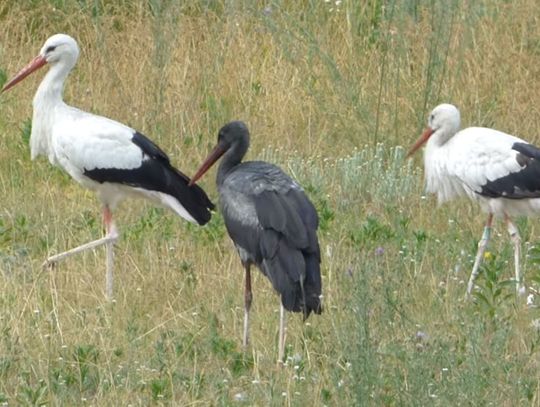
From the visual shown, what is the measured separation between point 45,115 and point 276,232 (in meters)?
2.21

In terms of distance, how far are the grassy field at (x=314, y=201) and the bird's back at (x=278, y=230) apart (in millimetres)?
214

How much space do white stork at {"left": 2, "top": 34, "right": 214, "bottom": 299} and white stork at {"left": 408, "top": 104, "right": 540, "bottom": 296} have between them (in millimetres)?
1278

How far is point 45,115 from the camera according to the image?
8.84 m

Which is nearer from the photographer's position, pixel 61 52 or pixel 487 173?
pixel 487 173

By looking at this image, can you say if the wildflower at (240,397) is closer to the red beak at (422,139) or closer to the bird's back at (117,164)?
the bird's back at (117,164)

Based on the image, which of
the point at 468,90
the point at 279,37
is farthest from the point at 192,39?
the point at 468,90

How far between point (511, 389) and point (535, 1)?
→ 513 cm

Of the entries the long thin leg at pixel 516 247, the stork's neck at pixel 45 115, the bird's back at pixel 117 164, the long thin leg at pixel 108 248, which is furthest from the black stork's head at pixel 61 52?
the long thin leg at pixel 516 247

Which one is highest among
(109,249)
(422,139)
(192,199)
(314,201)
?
(422,139)

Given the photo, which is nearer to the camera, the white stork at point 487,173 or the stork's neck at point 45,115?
the white stork at point 487,173

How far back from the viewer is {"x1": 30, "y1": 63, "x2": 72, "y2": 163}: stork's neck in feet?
29.0

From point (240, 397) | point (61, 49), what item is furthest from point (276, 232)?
point (61, 49)

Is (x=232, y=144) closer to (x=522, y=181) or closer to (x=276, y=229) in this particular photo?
(x=276, y=229)

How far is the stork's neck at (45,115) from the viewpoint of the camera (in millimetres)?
8828
